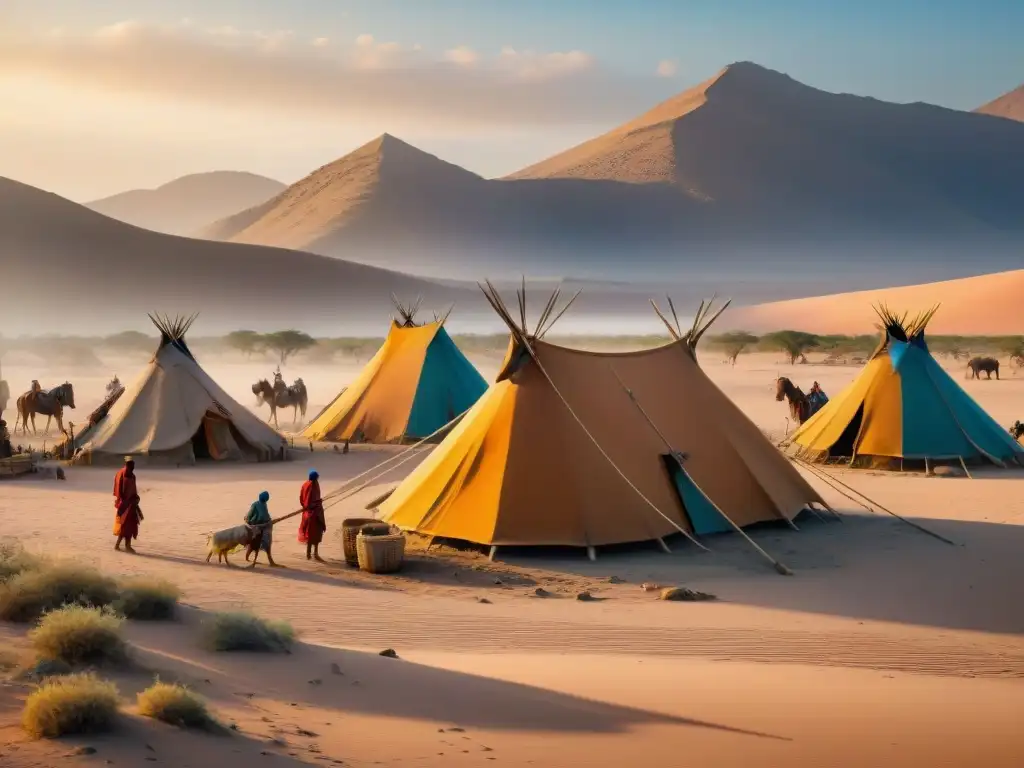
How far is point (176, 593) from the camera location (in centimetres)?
866

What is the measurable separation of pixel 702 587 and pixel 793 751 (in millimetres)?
4374

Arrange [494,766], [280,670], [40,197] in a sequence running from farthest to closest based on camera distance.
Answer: [40,197], [280,670], [494,766]

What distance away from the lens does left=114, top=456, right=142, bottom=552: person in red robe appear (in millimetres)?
12078

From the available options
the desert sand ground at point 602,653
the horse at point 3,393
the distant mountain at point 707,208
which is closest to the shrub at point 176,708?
the desert sand ground at point 602,653

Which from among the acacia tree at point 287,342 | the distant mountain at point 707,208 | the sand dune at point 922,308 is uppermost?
the distant mountain at point 707,208

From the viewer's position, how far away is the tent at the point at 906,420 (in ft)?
59.2

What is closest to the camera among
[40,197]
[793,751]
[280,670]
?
[793,751]

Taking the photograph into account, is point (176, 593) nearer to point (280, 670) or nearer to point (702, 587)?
point (280, 670)

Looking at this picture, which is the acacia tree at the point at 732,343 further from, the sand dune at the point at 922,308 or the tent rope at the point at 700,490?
the tent rope at the point at 700,490

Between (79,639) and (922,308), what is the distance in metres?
66.6

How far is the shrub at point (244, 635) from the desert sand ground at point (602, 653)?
0.12 metres

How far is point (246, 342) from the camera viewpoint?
186 ft

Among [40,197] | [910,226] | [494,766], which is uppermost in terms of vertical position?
[910,226]

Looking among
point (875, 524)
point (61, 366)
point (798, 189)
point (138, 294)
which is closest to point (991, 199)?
point (798, 189)
